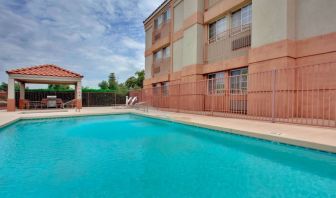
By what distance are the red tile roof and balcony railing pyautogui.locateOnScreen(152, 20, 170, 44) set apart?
8.55 metres

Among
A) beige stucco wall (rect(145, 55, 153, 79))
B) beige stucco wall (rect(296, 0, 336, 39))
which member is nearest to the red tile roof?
beige stucco wall (rect(145, 55, 153, 79))

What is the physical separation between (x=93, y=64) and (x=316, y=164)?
31.3 meters

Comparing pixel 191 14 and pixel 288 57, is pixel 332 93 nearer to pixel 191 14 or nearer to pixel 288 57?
pixel 288 57

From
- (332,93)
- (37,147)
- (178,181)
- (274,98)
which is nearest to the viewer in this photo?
(178,181)

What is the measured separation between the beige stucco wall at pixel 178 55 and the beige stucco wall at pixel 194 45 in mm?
1517

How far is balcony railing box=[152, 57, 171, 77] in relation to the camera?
18219mm

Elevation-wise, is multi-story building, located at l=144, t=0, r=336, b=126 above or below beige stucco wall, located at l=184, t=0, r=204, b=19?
below

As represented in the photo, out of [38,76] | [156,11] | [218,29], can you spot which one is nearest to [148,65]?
[156,11]

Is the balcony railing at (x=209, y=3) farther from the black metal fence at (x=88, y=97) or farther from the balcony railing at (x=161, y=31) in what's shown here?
the black metal fence at (x=88, y=97)

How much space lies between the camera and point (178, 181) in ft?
10.0

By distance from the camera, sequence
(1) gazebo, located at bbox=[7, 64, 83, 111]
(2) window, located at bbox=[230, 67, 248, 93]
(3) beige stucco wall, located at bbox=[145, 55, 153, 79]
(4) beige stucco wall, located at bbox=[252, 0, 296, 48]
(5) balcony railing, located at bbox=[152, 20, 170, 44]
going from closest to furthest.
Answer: (4) beige stucco wall, located at bbox=[252, 0, 296, 48] < (2) window, located at bbox=[230, 67, 248, 93] < (1) gazebo, located at bbox=[7, 64, 83, 111] < (5) balcony railing, located at bbox=[152, 20, 170, 44] < (3) beige stucco wall, located at bbox=[145, 55, 153, 79]

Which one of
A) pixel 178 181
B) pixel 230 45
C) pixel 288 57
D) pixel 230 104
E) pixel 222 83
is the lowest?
pixel 178 181

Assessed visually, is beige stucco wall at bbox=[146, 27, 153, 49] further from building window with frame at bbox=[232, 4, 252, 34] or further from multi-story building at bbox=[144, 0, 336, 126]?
building window with frame at bbox=[232, 4, 252, 34]

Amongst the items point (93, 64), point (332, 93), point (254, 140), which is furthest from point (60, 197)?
point (93, 64)
